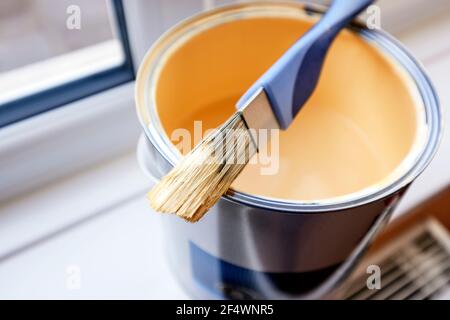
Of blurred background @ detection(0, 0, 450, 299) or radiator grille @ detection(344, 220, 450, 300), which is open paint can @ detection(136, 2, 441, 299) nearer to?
blurred background @ detection(0, 0, 450, 299)

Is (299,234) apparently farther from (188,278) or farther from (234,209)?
(188,278)

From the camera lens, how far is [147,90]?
0.35 meters

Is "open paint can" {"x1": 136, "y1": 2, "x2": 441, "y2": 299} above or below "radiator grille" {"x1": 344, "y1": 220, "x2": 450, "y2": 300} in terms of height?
above

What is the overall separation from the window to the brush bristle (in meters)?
0.21

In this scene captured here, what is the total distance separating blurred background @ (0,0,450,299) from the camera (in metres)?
0.45

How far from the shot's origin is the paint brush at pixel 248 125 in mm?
281

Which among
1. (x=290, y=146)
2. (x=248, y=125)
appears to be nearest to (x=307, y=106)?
(x=290, y=146)
